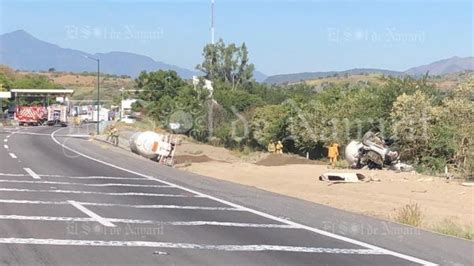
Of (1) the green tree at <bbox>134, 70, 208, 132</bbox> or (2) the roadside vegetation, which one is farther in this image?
(1) the green tree at <bbox>134, 70, 208, 132</bbox>

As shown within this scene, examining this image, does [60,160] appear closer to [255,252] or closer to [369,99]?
[369,99]

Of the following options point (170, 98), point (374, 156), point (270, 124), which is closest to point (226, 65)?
point (170, 98)

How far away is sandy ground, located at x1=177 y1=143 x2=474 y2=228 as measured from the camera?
15.8 metres

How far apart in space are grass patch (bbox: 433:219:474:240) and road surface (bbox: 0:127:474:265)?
22.3 inches

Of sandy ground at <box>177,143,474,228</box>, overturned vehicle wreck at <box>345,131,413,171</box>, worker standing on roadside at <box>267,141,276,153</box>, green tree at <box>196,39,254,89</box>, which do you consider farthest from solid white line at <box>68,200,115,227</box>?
green tree at <box>196,39,254,89</box>

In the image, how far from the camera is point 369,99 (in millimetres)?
36125

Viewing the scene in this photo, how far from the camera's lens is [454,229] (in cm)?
1273

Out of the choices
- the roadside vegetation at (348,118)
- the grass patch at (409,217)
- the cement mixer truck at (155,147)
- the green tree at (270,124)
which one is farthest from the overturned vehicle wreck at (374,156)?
the green tree at (270,124)

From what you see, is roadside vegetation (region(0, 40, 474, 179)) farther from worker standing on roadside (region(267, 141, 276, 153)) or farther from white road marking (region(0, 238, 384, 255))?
white road marking (region(0, 238, 384, 255))

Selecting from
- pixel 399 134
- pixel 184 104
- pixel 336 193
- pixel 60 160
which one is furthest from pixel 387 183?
pixel 184 104

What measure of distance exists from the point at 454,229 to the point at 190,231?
16.1 feet

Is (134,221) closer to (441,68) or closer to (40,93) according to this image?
(441,68)

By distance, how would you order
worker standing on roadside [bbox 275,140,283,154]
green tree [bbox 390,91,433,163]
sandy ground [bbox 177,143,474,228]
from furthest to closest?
worker standing on roadside [bbox 275,140,283,154], green tree [bbox 390,91,433,163], sandy ground [bbox 177,143,474,228]

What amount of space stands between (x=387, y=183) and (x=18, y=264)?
14523 mm
